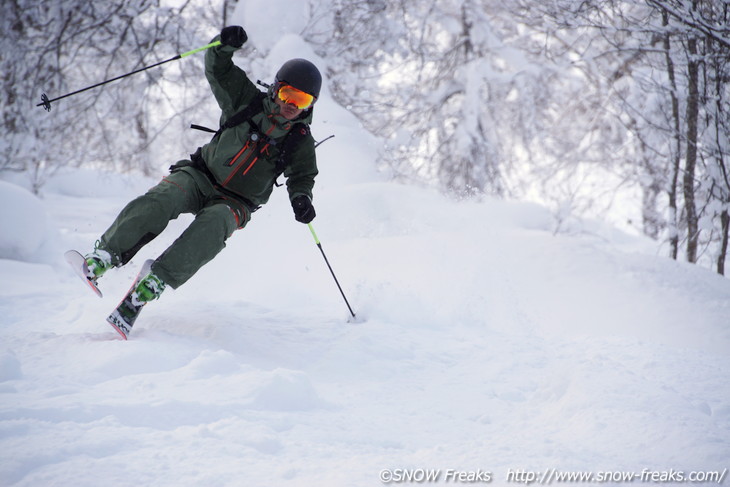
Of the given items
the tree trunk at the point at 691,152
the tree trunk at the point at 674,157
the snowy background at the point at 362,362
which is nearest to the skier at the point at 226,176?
the snowy background at the point at 362,362

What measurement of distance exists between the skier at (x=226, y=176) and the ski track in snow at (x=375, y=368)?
446 millimetres

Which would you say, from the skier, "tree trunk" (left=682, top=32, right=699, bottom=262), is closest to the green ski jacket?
the skier

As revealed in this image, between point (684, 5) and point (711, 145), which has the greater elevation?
point (684, 5)

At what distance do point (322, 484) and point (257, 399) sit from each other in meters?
0.62

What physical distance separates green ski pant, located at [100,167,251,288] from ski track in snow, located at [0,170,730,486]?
0.40 m

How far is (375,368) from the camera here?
286cm

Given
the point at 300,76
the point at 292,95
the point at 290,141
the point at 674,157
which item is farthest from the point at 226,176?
the point at 674,157

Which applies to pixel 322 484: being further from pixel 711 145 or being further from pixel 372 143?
pixel 372 143

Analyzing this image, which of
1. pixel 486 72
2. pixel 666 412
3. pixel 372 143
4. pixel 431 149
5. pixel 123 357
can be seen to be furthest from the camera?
pixel 431 149

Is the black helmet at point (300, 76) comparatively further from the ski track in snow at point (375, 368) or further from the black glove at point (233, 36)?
the ski track in snow at point (375, 368)

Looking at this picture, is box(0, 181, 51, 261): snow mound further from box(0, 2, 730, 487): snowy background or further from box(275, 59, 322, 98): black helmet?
box(275, 59, 322, 98): black helmet

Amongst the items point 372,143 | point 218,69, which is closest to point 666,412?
point 218,69

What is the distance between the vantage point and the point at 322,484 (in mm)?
1532

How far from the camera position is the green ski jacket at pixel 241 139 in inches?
124
